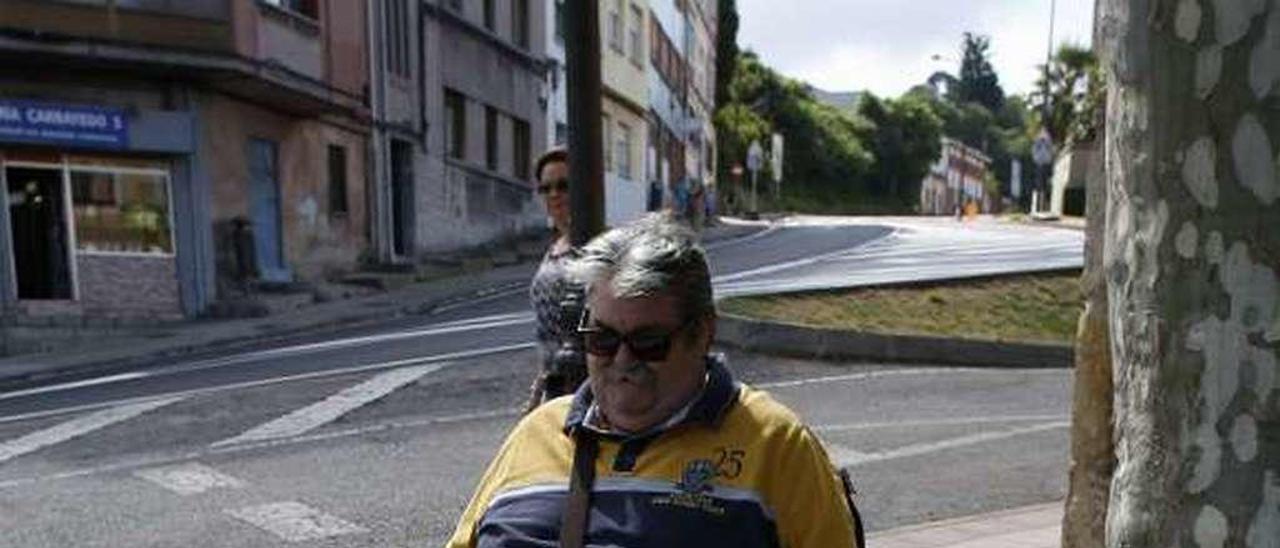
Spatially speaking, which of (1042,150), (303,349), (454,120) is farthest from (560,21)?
(1042,150)

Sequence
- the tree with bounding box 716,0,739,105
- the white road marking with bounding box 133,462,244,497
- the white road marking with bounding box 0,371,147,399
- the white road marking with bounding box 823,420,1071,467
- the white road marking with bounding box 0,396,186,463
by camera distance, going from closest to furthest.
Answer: the white road marking with bounding box 133,462,244,497, the white road marking with bounding box 823,420,1071,467, the white road marking with bounding box 0,396,186,463, the white road marking with bounding box 0,371,147,399, the tree with bounding box 716,0,739,105

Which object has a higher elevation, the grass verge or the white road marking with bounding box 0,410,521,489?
the grass verge

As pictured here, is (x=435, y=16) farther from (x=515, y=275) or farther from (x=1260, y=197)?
(x=1260, y=197)

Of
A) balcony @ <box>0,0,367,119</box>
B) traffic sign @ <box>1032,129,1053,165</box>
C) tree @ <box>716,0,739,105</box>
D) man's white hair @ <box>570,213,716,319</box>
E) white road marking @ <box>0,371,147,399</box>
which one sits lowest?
white road marking @ <box>0,371,147,399</box>

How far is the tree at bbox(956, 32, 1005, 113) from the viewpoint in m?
149

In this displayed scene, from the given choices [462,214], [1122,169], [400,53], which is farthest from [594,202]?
[462,214]

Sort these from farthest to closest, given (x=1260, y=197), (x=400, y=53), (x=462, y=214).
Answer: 1. (x=462, y=214)
2. (x=400, y=53)
3. (x=1260, y=197)

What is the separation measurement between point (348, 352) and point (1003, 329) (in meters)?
6.59

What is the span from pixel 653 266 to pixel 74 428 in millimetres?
8145

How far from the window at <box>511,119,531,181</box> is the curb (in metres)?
19.4

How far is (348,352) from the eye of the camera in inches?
511

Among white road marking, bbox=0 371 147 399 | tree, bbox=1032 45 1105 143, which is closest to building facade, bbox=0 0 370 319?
white road marking, bbox=0 371 147 399

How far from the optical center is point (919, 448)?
8.09m

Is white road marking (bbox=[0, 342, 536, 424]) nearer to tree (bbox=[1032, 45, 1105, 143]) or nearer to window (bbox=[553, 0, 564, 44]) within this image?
window (bbox=[553, 0, 564, 44])
